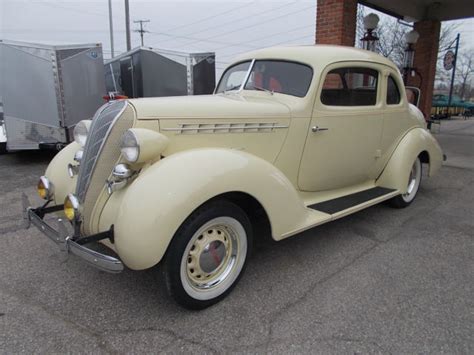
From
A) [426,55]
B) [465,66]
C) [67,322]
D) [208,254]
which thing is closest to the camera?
[67,322]

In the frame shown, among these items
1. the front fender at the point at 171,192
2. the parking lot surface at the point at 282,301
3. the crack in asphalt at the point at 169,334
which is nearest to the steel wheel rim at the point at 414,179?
the parking lot surface at the point at 282,301

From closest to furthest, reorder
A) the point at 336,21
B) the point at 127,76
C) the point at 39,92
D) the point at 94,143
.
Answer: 1. the point at 94,143
2. the point at 336,21
3. the point at 39,92
4. the point at 127,76

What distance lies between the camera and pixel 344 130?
372 cm

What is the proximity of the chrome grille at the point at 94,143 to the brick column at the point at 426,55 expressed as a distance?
9.78 metres

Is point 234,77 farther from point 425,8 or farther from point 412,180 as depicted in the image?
point 425,8

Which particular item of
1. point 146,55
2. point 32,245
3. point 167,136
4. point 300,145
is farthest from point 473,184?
point 146,55

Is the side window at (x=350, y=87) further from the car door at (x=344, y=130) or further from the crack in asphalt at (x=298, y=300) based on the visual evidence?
the crack in asphalt at (x=298, y=300)

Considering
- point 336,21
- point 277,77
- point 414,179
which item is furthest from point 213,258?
point 336,21

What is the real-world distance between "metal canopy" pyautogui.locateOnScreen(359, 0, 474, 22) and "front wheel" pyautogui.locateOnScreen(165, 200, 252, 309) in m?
8.19

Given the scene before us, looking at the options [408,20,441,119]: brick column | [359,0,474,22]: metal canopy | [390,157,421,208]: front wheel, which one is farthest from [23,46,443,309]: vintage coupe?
[408,20,441,119]: brick column

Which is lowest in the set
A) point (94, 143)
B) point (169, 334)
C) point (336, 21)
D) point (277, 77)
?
point (169, 334)

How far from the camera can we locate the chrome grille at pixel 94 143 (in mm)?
2578

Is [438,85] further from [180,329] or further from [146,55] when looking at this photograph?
[180,329]

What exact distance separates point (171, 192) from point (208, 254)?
592mm
